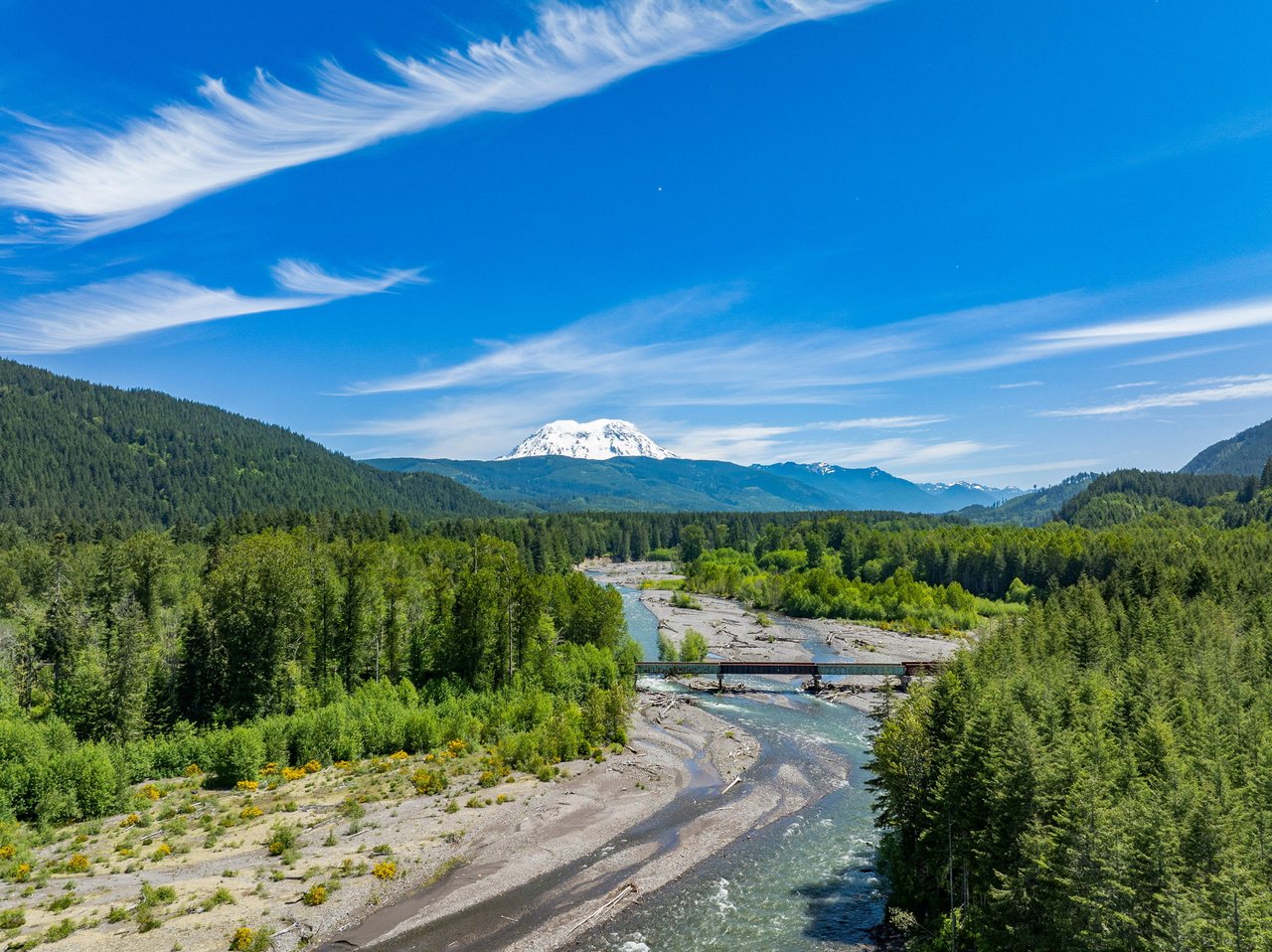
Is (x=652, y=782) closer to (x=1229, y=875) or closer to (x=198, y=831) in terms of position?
(x=198, y=831)

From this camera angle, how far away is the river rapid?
32.9 meters

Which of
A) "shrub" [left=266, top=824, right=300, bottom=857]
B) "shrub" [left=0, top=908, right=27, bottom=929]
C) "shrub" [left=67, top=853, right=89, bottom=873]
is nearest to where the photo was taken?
"shrub" [left=0, top=908, right=27, bottom=929]

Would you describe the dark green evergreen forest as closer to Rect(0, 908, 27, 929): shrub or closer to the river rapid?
the river rapid

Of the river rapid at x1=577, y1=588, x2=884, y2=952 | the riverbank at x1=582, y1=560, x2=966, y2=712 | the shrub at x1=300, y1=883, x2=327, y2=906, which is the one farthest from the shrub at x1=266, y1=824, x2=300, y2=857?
the riverbank at x1=582, y1=560, x2=966, y2=712

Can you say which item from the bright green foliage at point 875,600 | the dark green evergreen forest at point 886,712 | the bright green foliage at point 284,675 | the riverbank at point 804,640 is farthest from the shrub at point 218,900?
the bright green foliage at point 875,600

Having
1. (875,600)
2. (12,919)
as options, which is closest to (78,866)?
(12,919)

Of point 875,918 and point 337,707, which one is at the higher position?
point 337,707

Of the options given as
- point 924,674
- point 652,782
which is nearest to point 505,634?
point 652,782

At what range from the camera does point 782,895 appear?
37.2 meters

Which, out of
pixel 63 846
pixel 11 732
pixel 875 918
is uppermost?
pixel 11 732

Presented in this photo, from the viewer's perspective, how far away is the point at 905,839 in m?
36.8

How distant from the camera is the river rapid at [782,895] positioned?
32906 millimetres

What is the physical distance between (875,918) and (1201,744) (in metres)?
16.7

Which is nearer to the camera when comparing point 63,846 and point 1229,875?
point 1229,875
